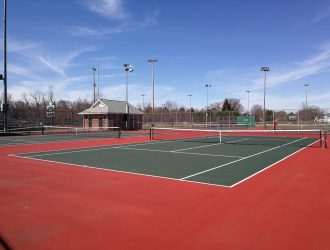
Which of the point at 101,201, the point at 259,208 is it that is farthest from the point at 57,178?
the point at 259,208

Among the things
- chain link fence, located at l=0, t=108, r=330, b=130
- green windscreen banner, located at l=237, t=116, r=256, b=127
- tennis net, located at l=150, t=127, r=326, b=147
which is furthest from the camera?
green windscreen banner, located at l=237, t=116, r=256, b=127

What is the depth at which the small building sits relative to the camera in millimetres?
44500

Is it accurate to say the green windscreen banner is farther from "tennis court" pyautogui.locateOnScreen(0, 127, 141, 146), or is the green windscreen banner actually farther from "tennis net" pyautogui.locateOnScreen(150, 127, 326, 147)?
"tennis court" pyautogui.locateOnScreen(0, 127, 141, 146)

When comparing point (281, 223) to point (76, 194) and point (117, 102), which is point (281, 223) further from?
point (117, 102)

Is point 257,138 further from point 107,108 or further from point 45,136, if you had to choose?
point 107,108

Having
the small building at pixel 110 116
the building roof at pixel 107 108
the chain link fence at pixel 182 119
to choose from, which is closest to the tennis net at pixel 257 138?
the chain link fence at pixel 182 119

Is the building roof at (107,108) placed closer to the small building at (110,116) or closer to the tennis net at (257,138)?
the small building at (110,116)

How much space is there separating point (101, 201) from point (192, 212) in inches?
78.9

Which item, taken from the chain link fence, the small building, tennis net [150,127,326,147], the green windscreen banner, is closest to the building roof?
the small building

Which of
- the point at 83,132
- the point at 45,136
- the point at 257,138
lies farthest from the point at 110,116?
the point at 257,138

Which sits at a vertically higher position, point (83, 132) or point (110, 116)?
point (110, 116)

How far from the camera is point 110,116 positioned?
44438mm

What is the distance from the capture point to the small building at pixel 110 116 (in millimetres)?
44500

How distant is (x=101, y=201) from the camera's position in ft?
22.1
